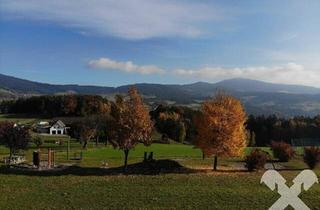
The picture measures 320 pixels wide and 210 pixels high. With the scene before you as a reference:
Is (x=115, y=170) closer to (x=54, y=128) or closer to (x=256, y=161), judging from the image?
(x=256, y=161)

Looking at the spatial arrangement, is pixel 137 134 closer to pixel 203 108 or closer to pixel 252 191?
pixel 203 108

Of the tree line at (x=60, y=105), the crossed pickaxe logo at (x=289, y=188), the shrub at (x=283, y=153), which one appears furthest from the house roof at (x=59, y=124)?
the crossed pickaxe logo at (x=289, y=188)

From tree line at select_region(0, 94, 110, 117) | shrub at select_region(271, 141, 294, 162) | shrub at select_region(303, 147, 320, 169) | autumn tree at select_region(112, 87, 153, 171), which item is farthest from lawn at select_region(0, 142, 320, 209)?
tree line at select_region(0, 94, 110, 117)

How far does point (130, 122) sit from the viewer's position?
49.3 meters

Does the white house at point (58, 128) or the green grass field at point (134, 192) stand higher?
the green grass field at point (134, 192)

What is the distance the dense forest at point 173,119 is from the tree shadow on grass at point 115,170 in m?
60.3

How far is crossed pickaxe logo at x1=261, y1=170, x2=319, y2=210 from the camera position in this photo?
29.9 m

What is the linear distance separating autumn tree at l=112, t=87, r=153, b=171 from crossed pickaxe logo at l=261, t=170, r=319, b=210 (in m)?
14.5

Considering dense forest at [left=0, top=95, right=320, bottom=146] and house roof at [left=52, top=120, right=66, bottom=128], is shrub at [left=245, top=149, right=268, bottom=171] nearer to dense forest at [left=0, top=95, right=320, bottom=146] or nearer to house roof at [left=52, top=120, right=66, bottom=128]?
dense forest at [left=0, top=95, right=320, bottom=146]

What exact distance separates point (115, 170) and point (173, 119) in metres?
93.9

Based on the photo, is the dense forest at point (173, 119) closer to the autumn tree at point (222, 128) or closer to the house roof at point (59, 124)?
the house roof at point (59, 124)

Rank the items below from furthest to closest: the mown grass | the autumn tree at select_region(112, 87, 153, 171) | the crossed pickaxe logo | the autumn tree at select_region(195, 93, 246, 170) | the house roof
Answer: the house roof → the autumn tree at select_region(195, 93, 246, 170) → the autumn tree at select_region(112, 87, 153, 171) → the mown grass → the crossed pickaxe logo

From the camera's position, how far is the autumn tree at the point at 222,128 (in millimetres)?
51156

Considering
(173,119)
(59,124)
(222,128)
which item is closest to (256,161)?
(222,128)
